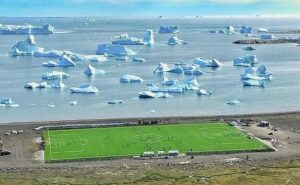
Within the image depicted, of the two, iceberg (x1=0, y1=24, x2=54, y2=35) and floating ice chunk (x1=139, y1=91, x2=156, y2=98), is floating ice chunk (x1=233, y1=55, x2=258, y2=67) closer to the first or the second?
floating ice chunk (x1=139, y1=91, x2=156, y2=98)

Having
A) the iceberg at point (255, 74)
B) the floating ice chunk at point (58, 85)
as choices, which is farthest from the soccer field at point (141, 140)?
the iceberg at point (255, 74)

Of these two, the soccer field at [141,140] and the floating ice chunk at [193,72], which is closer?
the soccer field at [141,140]

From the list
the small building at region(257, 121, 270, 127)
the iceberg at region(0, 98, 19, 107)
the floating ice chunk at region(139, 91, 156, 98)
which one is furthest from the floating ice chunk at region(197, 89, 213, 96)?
the iceberg at region(0, 98, 19, 107)

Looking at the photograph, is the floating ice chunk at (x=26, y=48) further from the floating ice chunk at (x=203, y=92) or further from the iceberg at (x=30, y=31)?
the iceberg at (x=30, y=31)

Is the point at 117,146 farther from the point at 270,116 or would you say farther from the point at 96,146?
the point at 270,116

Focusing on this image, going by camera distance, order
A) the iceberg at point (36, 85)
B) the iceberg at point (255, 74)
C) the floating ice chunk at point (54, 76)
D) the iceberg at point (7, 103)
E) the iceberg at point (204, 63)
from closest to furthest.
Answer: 1. the iceberg at point (7, 103)
2. the iceberg at point (36, 85)
3. the iceberg at point (255, 74)
4. the floating ice chunk at point (54, 76)
5. the iceberg at point (204, 63)

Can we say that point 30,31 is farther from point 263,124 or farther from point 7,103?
point 263,124

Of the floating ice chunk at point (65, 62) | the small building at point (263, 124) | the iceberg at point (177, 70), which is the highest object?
the floating ice chunk at point (65, 62)

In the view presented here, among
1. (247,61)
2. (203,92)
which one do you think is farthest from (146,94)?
(247,61)
